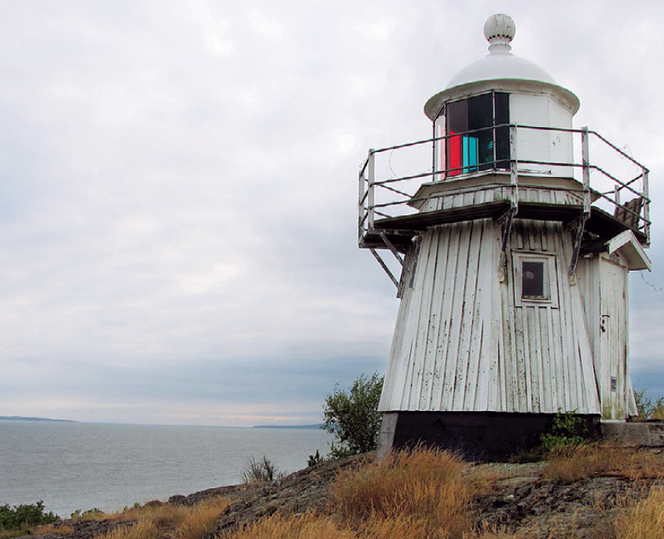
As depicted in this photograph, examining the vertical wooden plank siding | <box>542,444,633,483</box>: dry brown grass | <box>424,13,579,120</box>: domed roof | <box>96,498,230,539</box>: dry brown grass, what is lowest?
<box>96,498,230,539</box>: dry brown grass

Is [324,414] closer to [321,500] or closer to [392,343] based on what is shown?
[392,343]

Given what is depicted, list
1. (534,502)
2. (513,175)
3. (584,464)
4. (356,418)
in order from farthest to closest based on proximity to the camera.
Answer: (356,418) → (513,175) → (584,464) → (534,502)

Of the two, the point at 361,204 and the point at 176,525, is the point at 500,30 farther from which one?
the point at 176,525

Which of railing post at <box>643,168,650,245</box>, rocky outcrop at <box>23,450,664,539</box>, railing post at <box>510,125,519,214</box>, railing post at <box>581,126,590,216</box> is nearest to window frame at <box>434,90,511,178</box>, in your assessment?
railing post at <box>510,125,519,214</box>

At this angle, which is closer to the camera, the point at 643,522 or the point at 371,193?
the point at 643,522

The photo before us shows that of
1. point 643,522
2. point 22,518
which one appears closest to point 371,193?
point 643,522

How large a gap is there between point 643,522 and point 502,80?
9515mm

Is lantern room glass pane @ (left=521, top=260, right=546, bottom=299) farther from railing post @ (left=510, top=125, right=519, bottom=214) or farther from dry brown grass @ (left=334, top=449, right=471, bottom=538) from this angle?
dry brown grass @ (left=334, top=449, right=471, bottom=538)

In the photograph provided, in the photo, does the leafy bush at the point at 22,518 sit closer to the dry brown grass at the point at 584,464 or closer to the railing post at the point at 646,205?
the dry brown grass at the point at 584,464

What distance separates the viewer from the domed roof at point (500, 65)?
551 inches

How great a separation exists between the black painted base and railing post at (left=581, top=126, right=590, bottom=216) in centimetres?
378

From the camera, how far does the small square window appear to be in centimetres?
1333

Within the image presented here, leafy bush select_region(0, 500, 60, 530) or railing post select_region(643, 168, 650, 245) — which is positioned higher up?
railing post select_region(643, 168, 650, 245)

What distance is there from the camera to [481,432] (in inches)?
488
